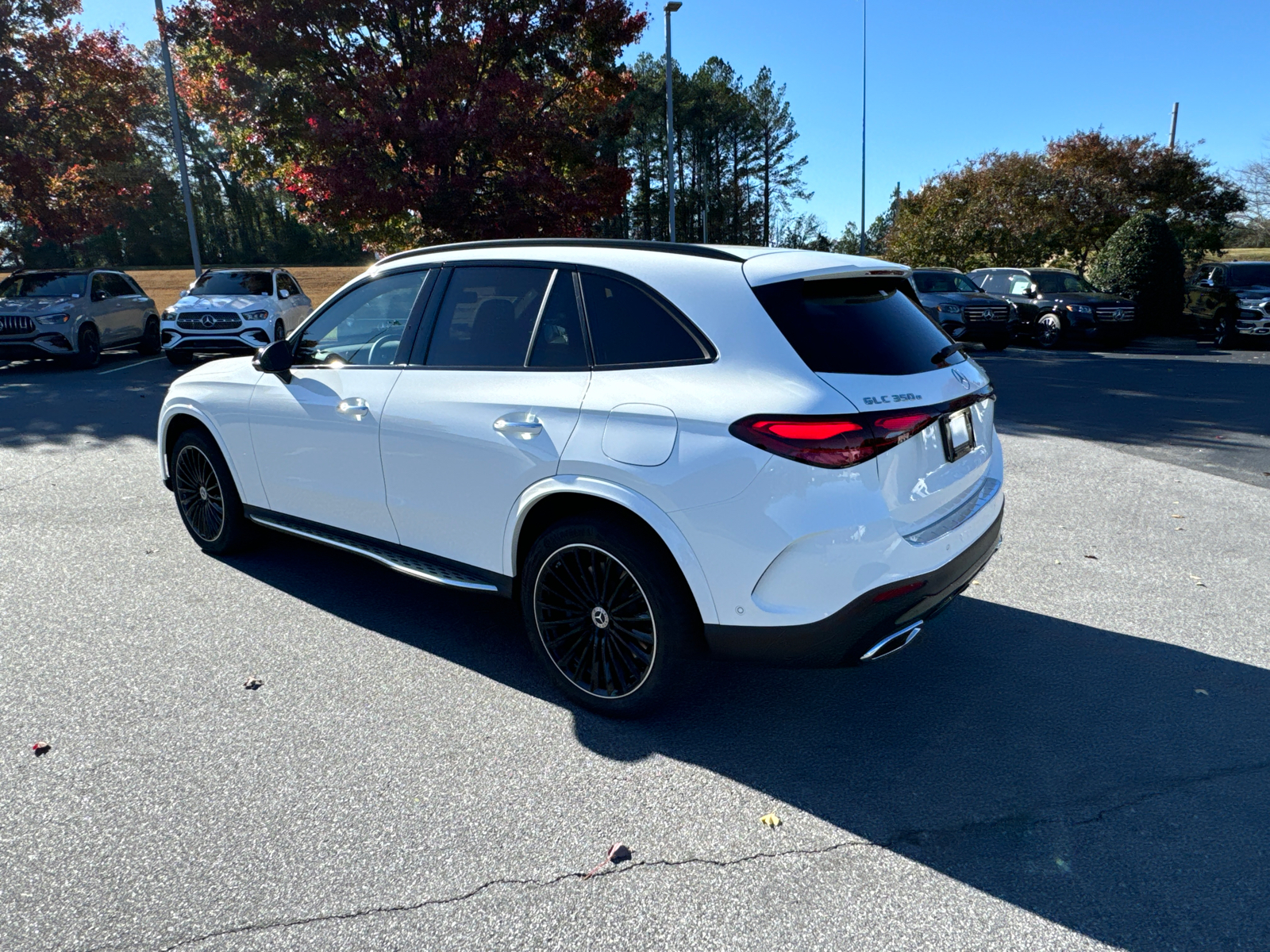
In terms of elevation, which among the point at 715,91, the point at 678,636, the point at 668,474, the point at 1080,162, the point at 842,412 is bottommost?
the point at 678,636

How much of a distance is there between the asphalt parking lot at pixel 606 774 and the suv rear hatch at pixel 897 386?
3.03ft

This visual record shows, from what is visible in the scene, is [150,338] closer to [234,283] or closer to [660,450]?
[234,283]

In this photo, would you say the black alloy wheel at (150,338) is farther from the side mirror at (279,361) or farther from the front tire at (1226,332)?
the front tire at (1226,332)

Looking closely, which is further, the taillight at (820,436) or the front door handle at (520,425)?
the front door handle at (520,425)

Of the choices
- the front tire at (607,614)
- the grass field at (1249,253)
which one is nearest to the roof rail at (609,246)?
the front tire at (607,614)

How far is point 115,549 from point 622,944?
4.71 meters

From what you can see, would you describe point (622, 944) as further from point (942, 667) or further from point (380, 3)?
point (380, 3)

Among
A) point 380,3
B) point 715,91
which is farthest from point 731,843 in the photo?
point 715,91

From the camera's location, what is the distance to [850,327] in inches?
129

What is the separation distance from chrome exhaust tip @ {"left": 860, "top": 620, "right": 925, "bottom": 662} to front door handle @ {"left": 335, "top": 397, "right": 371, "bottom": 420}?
2.47 meters

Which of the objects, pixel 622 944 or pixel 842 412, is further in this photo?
pixel 842 412

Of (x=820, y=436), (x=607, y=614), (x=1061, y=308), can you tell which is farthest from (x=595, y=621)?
(x=1061, y=308)

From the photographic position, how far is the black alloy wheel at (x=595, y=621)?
3.35 meters

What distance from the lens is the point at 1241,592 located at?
4777 mm
